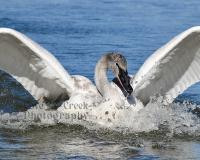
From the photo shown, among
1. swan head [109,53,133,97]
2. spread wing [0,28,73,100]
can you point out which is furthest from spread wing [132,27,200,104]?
spread wing [0,28,73,100]

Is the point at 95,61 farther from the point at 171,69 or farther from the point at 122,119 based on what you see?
the point at 122,119

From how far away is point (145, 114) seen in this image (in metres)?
11.8

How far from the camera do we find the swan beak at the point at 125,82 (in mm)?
11391

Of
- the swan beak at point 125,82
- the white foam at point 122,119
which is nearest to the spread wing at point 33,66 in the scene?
the white foam at point 122,119

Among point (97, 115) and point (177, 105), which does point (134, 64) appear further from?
point (97, 115)

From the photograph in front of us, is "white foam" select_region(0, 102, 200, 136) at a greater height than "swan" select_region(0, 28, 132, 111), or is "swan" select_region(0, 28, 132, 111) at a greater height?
"swan" select_region(0, 28, 132, 111)

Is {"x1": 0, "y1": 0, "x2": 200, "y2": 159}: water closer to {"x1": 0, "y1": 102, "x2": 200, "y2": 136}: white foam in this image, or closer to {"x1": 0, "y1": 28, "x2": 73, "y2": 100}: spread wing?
{"x1": 0, "y1": 102, "x2": 200, "y2": 136}: white foam

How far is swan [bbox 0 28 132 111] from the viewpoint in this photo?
1159 centimetres

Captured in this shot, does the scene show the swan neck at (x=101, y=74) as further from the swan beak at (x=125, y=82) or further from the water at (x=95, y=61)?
the water at (x=95, y=61)

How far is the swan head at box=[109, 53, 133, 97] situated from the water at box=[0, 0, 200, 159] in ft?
1.59

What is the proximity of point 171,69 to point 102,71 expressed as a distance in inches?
46.3

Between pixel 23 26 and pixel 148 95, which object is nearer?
pixel 148 95

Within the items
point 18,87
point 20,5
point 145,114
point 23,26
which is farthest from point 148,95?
point 20,5

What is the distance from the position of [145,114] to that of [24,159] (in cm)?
268
